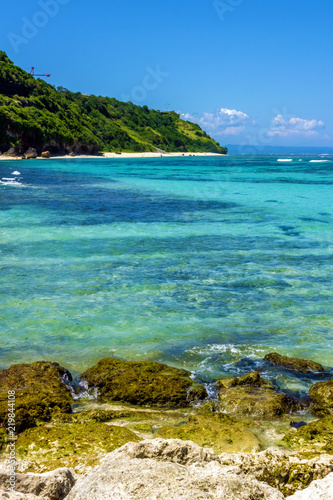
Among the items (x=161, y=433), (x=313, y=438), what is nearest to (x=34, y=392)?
(x=161, y=433)

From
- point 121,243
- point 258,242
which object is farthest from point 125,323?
point 258,242

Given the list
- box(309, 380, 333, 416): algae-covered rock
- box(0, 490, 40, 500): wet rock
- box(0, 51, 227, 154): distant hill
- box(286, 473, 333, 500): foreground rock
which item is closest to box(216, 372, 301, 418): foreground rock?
box(309, 380, 333, 416): algae-covered rock

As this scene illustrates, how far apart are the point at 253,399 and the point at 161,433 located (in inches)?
73.7

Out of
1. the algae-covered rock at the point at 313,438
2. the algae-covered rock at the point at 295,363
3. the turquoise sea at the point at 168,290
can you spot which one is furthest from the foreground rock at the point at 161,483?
the algae-covered rock at the point at 295,363

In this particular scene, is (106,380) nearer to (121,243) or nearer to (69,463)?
(69,463)

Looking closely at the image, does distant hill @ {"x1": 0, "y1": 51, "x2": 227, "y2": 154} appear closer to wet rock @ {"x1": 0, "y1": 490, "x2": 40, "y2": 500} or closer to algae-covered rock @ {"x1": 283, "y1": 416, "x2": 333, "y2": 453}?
algae-covered rock @ {"x1": 283, "y1": 416, "x2": 333, "y2": 453}

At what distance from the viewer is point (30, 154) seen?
347ft

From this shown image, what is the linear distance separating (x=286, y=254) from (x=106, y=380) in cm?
1153

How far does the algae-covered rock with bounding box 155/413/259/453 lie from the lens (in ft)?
18.5

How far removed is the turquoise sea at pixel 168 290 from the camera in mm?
9461

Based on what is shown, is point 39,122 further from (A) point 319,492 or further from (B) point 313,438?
(A) point 319,492

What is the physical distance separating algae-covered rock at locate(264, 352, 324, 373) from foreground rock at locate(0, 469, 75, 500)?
5529 millimetres

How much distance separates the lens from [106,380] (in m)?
7.71

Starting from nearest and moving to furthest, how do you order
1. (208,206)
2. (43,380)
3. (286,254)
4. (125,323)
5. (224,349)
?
(43,380) < (224,349) < (125,323) < (286,254) < (208,206)
